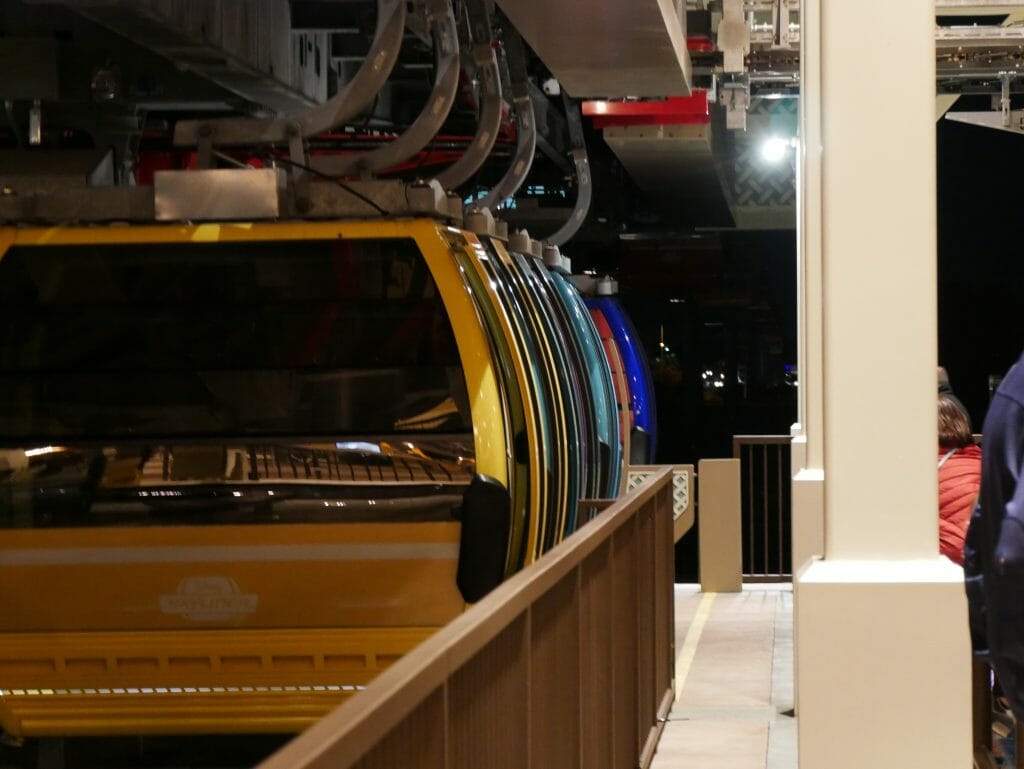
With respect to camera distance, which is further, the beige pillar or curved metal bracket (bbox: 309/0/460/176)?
curved metal bracket (bbox: 309/0/460/176)

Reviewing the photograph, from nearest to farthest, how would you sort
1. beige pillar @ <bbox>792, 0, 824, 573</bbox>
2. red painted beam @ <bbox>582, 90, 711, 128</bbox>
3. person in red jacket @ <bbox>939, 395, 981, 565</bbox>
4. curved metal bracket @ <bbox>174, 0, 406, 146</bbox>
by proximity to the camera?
beige pillar @ <bbox>792, 0, 824, 573</bbox>
person in red jacket @ <bbox>939, 395, 981, 565</bbox>
curved metal bracket @ <bbox>174, 0, 406, 146</bbox>
red painted beam @ <bbox>582, 90, 711, 128</bbox>

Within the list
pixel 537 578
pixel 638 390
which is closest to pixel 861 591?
pixel 537 578

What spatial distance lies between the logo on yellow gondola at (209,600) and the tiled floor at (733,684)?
1779 mm

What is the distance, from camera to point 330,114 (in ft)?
31.9

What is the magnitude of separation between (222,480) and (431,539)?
87 cm

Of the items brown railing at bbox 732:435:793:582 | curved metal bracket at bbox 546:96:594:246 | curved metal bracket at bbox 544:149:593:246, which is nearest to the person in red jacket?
brown railing at bbox 732:435:793:582

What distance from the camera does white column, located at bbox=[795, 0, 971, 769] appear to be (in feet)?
12.5

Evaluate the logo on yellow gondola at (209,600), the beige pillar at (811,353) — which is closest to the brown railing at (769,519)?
the beige pillar at (811,353)

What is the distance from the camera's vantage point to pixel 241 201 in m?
7.91

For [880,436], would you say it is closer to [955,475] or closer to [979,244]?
[955,475]

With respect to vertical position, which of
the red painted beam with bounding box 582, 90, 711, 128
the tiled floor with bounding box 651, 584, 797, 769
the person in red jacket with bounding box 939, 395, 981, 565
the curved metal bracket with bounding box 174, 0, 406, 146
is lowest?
the tiled floor with bounding box 651, 584, 797, 769

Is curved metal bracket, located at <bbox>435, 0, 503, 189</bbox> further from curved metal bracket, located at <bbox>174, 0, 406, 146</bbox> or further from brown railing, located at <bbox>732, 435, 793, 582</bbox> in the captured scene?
brown railing, located at <bbox>732, 435, 793, 582</bbox>

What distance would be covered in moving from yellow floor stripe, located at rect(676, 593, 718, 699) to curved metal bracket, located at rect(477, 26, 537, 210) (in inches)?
129

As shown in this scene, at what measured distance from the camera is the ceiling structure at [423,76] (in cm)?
978
